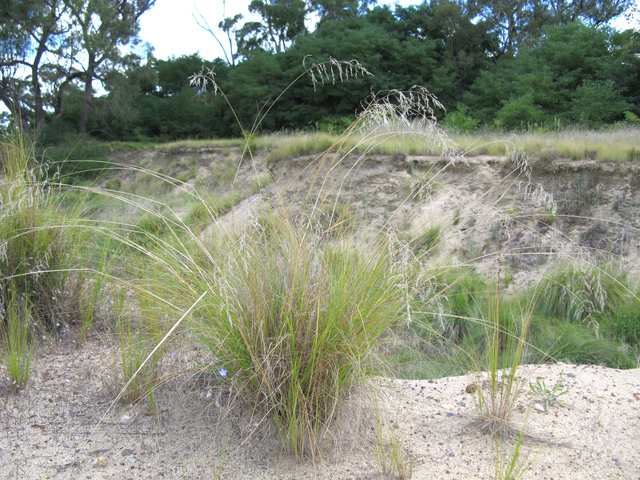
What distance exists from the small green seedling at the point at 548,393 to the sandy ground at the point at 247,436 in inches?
1.4

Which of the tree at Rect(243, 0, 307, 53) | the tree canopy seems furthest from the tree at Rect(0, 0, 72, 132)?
the tree at Rect(243, 0, 307, 53)

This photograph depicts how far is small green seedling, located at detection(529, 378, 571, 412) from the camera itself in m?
2.30

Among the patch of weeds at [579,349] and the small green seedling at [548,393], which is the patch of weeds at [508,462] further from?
the patch of weeds at [579,349]

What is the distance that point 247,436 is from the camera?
1.96m

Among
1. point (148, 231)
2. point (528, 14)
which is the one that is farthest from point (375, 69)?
point (148, 231)

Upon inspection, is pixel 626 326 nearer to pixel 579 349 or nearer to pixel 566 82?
pixel 579 349

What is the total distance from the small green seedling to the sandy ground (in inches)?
1.4

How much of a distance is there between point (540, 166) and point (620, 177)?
3.55 ft

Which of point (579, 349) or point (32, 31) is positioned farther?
point (32, 31)

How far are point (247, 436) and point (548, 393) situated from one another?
161 cm

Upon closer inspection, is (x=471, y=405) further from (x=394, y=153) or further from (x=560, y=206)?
(x=394, y=153)

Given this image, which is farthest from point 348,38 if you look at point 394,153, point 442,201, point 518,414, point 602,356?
point 518,414

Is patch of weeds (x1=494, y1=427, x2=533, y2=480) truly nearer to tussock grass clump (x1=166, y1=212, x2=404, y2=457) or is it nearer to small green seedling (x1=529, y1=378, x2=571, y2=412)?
small green seedling (x1=529, y1=378, x2=571, y2=412)

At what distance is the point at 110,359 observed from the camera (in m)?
2.66
